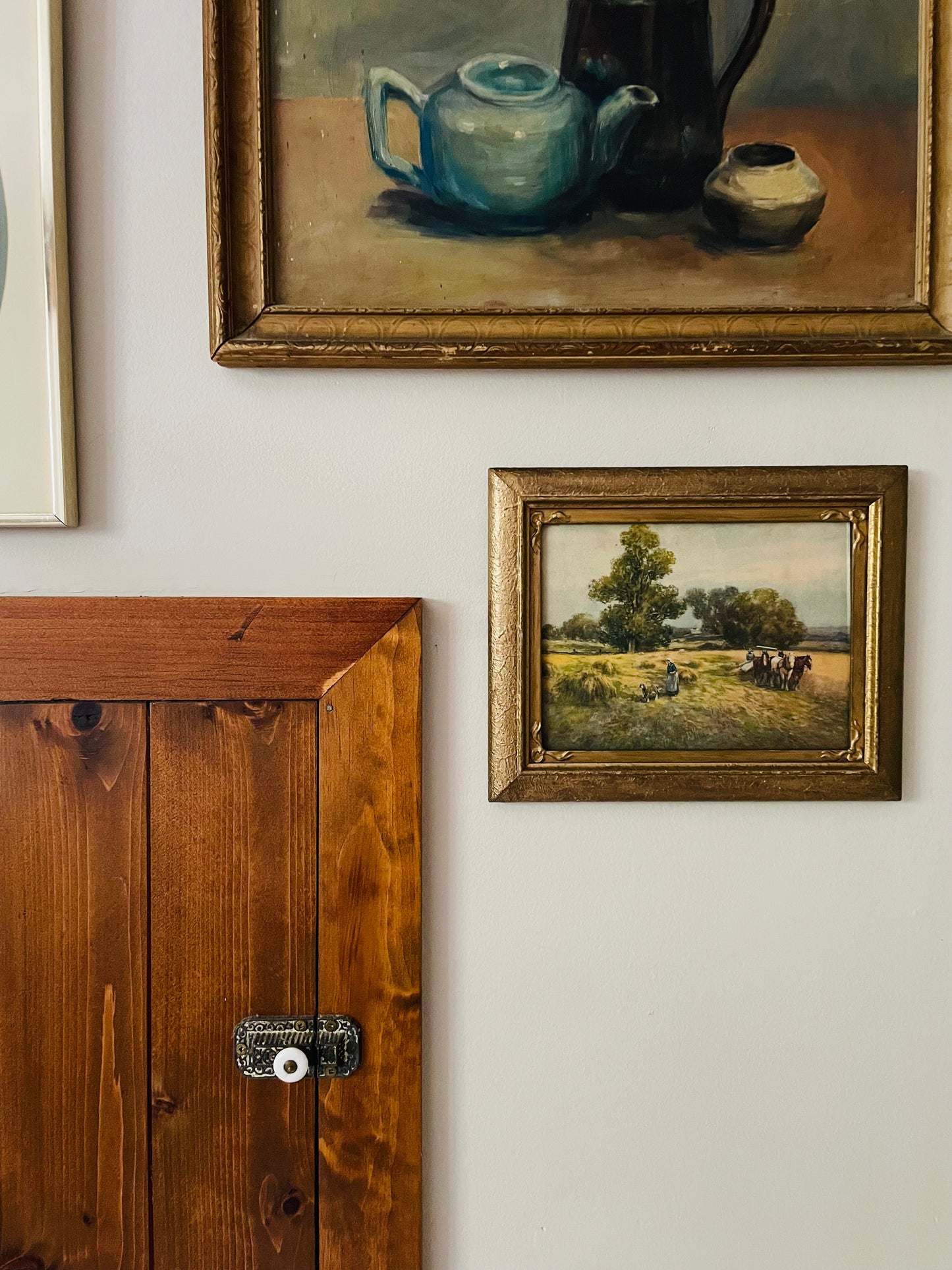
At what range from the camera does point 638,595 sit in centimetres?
84

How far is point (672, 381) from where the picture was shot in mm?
841

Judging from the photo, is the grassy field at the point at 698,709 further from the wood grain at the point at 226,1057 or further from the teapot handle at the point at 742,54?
the teapot handle at the point at 742,54

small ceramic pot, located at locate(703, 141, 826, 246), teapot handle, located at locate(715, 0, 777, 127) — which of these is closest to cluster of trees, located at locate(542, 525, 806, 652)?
small ceramic pot, located at locate(703, 141, 826, 246)

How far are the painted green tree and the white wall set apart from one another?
0.09 meters

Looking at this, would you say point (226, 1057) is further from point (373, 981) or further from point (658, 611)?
point (658, 611)

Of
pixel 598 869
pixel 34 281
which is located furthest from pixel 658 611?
pixel 34 281

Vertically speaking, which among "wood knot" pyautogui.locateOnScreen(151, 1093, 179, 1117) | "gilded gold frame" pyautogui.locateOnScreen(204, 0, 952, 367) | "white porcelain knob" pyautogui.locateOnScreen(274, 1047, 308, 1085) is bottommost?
"wood knot" pyautogui.locateOnScreen(151, 1093, 179, 1117)

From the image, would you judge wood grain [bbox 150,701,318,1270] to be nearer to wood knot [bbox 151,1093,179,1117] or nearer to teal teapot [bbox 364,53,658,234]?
wood knot [bbox 151,1093,179,1117]

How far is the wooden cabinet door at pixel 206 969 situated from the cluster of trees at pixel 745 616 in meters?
0.28

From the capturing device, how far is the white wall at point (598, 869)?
33.1 inches

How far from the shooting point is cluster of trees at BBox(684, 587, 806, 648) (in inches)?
33.2

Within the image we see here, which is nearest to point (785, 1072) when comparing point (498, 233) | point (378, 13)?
point (498, 233)

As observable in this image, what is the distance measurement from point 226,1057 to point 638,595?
0.61 metres

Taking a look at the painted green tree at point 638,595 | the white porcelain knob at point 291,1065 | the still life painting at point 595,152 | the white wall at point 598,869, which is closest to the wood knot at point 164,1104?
the white porcelain knob at point 291,1065
